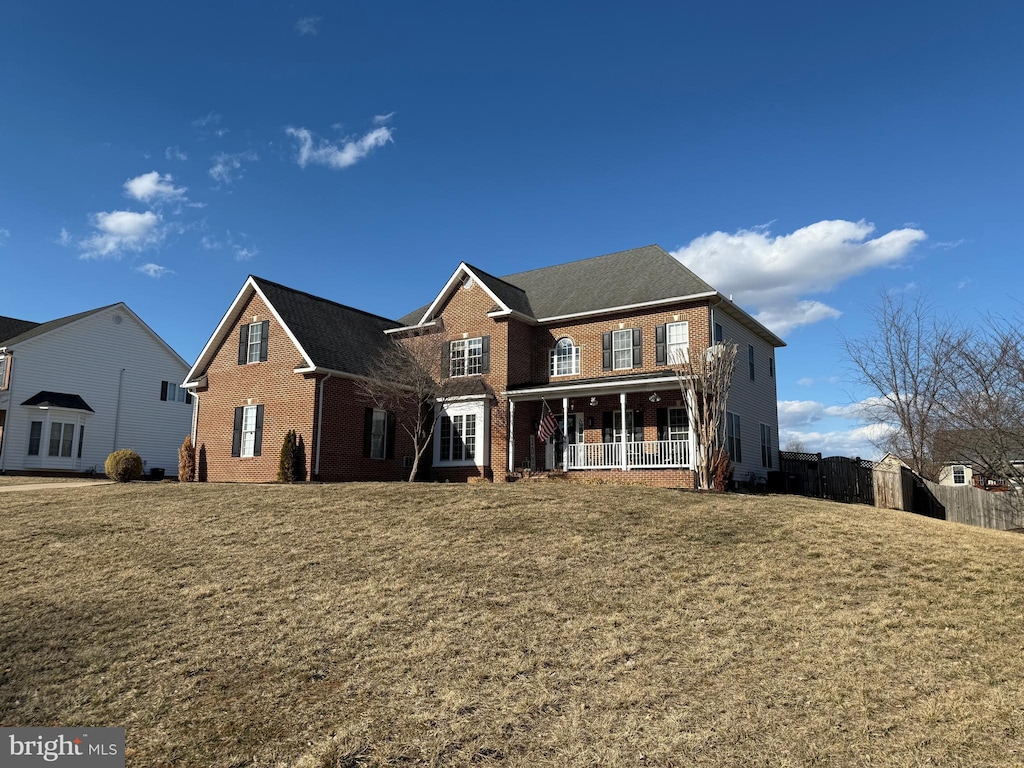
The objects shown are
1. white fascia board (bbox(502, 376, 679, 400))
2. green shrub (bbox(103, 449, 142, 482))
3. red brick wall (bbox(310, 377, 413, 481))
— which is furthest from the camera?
green shrub (bbox(103, 449, 142, 482))

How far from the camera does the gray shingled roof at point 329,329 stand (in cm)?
2484

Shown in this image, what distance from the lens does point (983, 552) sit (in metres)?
12.2

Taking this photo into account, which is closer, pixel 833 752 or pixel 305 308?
pixel 833 752

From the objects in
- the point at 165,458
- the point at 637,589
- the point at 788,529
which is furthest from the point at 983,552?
the point at 165,458

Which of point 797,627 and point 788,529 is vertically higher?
point 788,529

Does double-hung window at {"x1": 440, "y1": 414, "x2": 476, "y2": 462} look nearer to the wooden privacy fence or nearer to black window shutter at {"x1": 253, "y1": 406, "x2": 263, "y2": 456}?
black window shutter at {"x1": 253, "y1": 406, "x2": 263, "y2": 456}

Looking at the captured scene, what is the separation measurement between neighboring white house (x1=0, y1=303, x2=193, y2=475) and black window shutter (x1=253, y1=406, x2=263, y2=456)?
1524cm

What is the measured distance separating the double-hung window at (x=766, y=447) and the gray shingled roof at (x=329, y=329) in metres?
15.0

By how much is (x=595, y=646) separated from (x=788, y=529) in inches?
268

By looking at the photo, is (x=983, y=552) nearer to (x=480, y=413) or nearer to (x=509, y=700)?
(x=509, y=700)

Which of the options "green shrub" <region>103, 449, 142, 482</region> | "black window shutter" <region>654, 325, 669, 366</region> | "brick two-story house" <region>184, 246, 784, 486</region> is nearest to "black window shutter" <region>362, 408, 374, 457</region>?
"brick two-story house" <region>184, 246, 784, 486</region>

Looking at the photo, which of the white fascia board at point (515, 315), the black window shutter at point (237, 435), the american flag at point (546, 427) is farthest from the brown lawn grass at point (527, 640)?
the white fascia board at point (515, 315)

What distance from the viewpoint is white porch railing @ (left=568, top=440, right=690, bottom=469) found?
21984 millimetres

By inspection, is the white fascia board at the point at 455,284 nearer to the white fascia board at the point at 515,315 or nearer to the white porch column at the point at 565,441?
the white fascia board at the point at 515,315
